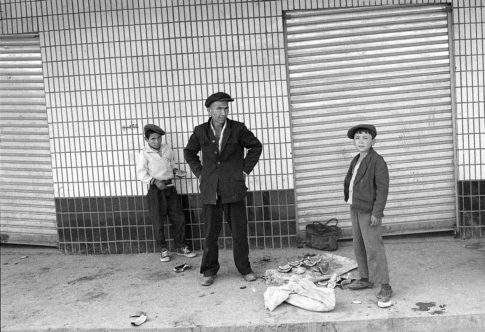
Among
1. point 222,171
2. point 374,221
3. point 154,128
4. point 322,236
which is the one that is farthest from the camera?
point 322,236

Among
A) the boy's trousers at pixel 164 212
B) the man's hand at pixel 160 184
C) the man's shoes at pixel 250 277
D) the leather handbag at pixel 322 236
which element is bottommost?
the man's shoes at pixel 250 277

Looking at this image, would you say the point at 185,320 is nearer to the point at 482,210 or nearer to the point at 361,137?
the point at 361,137

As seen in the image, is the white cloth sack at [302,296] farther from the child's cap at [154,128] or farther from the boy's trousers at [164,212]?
the child's cap at [154,128]

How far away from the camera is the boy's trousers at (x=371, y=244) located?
5261 mm

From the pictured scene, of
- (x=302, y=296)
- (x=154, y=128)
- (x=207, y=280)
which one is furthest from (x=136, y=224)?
(x=302, y=296)

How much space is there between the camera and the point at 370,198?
5188mm

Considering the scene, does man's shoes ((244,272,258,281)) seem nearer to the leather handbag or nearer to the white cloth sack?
the white cloth sack

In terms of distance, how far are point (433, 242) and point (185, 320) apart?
3.55 m

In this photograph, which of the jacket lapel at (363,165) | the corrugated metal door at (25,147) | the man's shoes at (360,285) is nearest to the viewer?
the jacket lapel at (363,165)

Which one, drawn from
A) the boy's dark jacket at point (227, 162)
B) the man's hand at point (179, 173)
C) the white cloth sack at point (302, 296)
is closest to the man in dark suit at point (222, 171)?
the boy's dark jacket at point (227, 162)

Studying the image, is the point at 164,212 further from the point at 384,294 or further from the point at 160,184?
the point at 384,294

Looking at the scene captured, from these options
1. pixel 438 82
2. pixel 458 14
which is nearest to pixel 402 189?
pixel 438 82

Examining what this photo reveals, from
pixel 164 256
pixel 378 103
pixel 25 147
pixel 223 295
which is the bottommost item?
pixel 223 295

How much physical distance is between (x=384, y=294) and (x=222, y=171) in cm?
200
